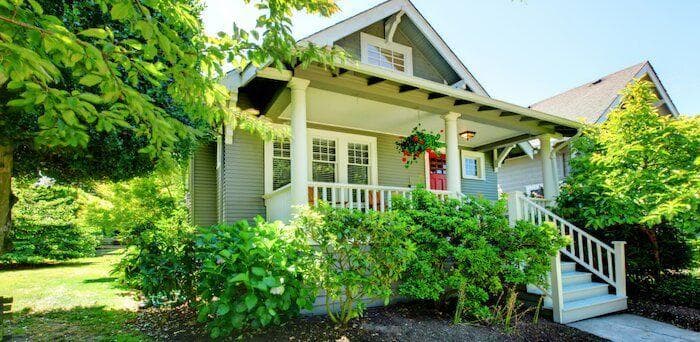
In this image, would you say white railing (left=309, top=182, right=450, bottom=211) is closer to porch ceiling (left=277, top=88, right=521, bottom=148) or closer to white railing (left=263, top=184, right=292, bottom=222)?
white railing (left=263, top=184, right=292, bottom=222)

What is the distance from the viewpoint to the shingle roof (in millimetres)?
12922

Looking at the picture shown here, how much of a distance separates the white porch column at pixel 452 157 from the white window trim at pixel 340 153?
2.27 meters

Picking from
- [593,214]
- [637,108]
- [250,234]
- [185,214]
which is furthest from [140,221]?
[637,108]

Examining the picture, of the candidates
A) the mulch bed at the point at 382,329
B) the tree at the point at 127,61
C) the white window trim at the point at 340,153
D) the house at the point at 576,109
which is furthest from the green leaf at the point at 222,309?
the house at the point at 576,109

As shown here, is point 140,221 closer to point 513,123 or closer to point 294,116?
point 294,116

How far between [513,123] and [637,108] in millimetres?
2419

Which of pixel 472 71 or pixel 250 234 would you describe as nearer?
pixel 250 234

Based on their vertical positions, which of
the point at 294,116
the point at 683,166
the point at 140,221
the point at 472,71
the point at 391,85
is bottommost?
the point at 140,221

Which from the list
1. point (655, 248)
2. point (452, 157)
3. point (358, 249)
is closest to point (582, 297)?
point (655, 248)

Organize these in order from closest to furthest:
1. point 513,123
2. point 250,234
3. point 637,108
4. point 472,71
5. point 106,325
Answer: point 250,234, point 106,325, point 637,108, point 513,123, point 472,71

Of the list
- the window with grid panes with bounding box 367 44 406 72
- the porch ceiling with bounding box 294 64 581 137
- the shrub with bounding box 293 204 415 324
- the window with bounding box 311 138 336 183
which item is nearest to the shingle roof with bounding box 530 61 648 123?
the porch ceiling with bounding box 294 64 581 137

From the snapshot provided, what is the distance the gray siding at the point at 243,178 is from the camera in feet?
23.4

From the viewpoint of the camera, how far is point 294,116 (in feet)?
17.9

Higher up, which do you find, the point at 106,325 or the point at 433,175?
the point at 433,175
